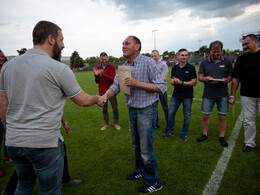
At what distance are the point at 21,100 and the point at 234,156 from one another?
3.88 m

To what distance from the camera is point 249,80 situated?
11.9ft

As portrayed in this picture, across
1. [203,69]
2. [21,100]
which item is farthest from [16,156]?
[203,69]

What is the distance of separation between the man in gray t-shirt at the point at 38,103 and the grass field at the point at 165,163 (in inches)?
58.1

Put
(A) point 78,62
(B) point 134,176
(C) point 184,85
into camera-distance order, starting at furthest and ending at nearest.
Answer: (A) point 78,62 < (C) point 184,85 < (B) point 134,176

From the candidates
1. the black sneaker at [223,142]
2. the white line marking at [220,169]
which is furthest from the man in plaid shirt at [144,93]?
the black sneaker at [223,142]

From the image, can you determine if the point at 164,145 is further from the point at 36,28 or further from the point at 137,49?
the point at 36,28

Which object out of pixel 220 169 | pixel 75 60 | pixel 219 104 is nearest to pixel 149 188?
pixel 220 169

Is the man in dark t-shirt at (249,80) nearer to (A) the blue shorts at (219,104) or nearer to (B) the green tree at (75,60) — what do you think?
(A) the blue shorts at (219,104)

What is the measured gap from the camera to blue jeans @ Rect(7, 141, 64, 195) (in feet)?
5.15

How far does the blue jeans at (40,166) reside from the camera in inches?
61.8

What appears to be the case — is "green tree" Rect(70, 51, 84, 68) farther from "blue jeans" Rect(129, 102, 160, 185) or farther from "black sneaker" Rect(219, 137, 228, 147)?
"blue jeans" Rect(129, 102, 160, 185)

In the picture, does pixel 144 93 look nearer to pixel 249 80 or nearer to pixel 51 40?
pixel 51 40

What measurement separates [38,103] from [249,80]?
391cm

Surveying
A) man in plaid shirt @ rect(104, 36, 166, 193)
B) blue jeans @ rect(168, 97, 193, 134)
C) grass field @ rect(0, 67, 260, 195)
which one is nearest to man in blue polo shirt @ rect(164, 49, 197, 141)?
blue jeans @ rect(168, 97, 193, 134)
